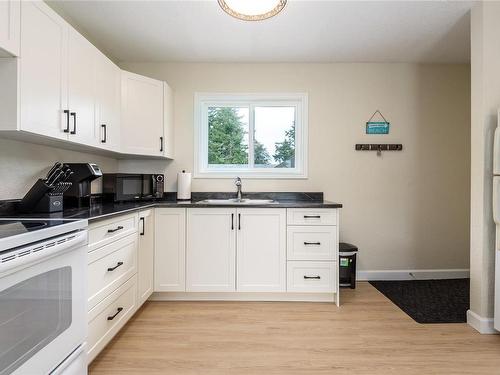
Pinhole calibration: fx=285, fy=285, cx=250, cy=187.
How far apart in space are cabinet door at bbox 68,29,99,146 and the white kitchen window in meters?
1.30

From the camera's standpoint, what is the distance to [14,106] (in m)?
1.41

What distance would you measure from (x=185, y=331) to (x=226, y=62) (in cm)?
267

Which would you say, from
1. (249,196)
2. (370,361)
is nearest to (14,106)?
(249,196)

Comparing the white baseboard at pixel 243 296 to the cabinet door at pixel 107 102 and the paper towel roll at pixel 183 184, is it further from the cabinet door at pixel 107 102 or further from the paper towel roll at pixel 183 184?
the cabinet door at pixel 107 102

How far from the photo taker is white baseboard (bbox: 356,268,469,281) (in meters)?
3.17

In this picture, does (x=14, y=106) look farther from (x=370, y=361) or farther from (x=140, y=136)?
(x=370, y=361)

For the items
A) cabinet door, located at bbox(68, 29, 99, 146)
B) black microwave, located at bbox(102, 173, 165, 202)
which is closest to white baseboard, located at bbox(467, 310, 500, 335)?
black microwave, located at bbox(102, 173, 165, 202)

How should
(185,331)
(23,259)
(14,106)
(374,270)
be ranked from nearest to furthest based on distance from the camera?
1. (23,259)
2. (14,106)
3. (185,331)
4. (374,270)

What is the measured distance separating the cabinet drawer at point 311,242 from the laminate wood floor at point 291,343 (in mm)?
445

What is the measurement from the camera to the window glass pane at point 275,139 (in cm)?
327

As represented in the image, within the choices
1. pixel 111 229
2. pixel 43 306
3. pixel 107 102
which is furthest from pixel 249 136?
pixel 43 306

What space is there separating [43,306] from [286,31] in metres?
2.58

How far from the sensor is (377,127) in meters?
3.18

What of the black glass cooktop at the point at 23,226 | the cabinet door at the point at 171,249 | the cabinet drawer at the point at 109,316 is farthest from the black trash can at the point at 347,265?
the black glass cooktop at the point at 23,226
